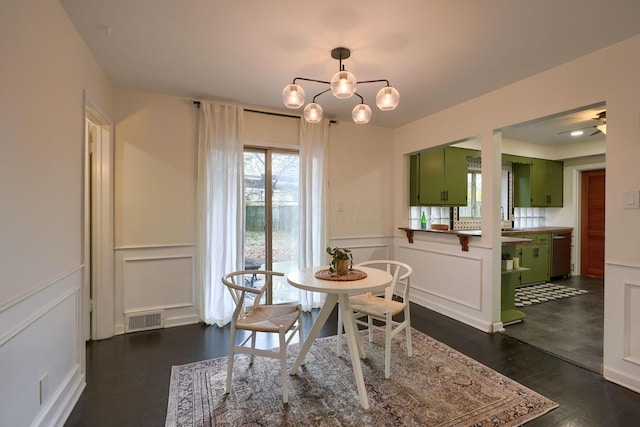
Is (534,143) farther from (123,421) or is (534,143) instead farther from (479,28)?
(123,421)

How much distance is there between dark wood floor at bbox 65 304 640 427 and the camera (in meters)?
1.86

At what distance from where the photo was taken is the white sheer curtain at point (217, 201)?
3322mm

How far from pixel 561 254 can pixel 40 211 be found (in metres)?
7.17

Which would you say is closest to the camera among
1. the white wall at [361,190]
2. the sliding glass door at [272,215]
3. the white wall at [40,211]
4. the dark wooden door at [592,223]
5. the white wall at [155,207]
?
the white wall at [40,211]

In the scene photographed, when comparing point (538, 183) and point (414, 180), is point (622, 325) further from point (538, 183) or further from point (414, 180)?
point (538, 183)

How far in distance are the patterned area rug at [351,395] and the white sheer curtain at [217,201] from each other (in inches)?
36.8

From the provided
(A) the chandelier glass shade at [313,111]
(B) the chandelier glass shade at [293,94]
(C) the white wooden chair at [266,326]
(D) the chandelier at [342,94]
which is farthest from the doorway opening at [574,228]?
(C) the white wooden chair at [266,326]

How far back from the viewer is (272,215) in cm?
388

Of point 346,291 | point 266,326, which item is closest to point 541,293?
point 346,291

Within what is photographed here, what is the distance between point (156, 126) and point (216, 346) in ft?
7.73

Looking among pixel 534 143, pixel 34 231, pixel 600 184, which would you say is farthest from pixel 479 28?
pixel 600 184

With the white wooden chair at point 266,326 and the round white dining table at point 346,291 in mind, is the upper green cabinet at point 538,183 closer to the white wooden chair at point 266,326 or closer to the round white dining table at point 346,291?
the round white dining table at point 346,291

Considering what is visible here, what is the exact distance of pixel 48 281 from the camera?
169 centimetres

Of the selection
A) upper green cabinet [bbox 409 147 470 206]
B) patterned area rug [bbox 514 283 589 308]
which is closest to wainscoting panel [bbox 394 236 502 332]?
upper green cabinet [bbox 409 147 470 206]
